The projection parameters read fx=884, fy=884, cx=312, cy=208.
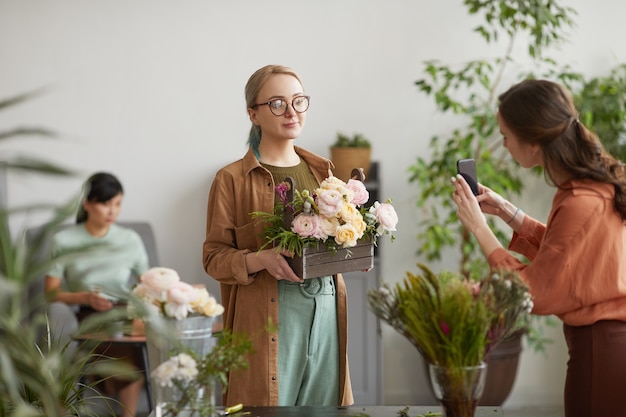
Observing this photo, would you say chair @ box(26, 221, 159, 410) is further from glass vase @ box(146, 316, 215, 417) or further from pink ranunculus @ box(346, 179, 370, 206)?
glass vase @ box(146, 316, 215, 417)

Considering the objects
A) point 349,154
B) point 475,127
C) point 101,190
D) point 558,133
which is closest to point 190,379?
point 558,133

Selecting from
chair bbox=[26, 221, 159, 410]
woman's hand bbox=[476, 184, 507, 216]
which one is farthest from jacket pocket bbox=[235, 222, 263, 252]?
chair bbox=[26, 221, 159, 410]

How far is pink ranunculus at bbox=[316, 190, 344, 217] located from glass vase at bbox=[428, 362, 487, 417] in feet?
1.98

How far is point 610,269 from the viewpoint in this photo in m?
2.19

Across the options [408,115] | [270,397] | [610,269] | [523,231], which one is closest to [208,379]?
[270,397]

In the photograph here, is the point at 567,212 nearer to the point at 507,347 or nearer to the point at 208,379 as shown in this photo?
the point at 208,379

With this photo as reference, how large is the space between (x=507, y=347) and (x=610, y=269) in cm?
257

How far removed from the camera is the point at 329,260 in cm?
247

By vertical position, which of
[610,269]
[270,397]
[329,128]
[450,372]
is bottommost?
[270,397]

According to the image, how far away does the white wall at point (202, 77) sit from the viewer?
509 cm

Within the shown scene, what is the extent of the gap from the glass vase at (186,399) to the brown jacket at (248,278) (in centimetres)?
75

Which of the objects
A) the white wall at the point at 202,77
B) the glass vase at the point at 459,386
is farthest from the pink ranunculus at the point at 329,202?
the white wall at the point at 202,77

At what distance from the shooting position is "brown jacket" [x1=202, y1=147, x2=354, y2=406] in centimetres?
259

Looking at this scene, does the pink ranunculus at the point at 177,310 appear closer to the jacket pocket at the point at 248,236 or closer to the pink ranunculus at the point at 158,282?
the pink ranunculus at the point at 158,282
